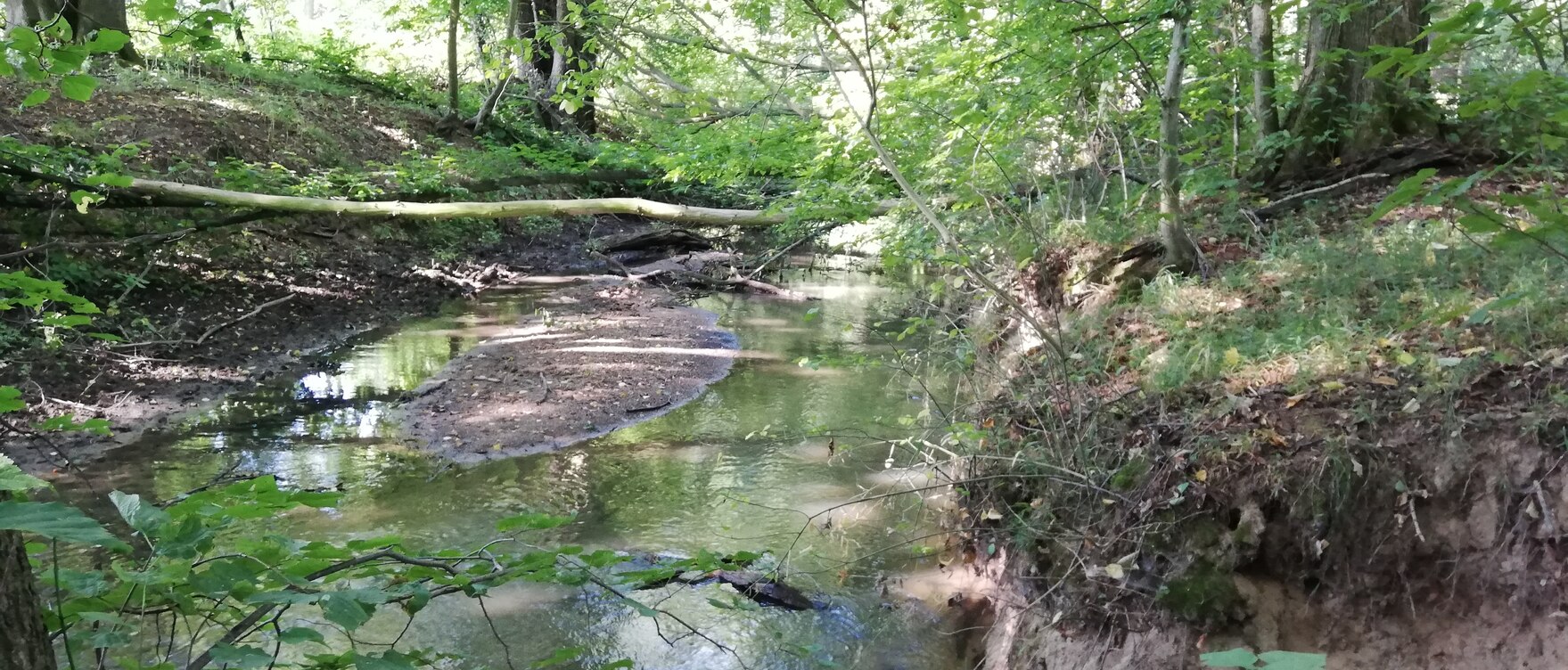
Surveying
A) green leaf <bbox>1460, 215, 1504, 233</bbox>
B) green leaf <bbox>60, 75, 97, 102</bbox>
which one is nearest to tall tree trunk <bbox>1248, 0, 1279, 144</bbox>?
green leaf <bbox>1460, 215, 1504, 233</bbox>

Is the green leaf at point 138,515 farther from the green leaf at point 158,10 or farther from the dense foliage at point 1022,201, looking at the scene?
the green leaf at point 158,10

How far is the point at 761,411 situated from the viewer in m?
8.81

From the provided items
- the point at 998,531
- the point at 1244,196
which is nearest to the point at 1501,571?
the point at 998,531

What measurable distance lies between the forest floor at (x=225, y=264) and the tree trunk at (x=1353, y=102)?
257 inches

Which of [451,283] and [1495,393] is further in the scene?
[451,283]

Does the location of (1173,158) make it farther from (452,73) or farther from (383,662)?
(452,73)

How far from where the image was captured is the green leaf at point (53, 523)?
1256 millimetres

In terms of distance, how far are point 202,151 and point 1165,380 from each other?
474 inches

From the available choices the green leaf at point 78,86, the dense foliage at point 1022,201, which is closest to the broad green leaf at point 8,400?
the dense foliage at point 1022,201

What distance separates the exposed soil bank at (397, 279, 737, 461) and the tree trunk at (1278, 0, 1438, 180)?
631 centimetres

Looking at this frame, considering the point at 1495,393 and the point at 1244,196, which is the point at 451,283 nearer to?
the point at 1244,196

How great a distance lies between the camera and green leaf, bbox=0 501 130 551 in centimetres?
126

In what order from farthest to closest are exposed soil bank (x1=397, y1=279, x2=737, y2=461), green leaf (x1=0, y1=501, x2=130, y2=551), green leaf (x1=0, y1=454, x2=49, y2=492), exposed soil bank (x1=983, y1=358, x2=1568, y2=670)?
exposed soil bank (x1=397, y1=279, x2=737, y2=461) < exposed soil bank (x1=983, y1=358, x2=1568, y2=670) < green leaf (x1=0, y1=454, x2=49, y2=492) < green leaf (x1=0, y1=501, x2=130, y2=551)

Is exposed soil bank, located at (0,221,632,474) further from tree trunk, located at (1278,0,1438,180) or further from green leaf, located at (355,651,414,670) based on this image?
tree trunk, located at (1278,0,1438,180)
